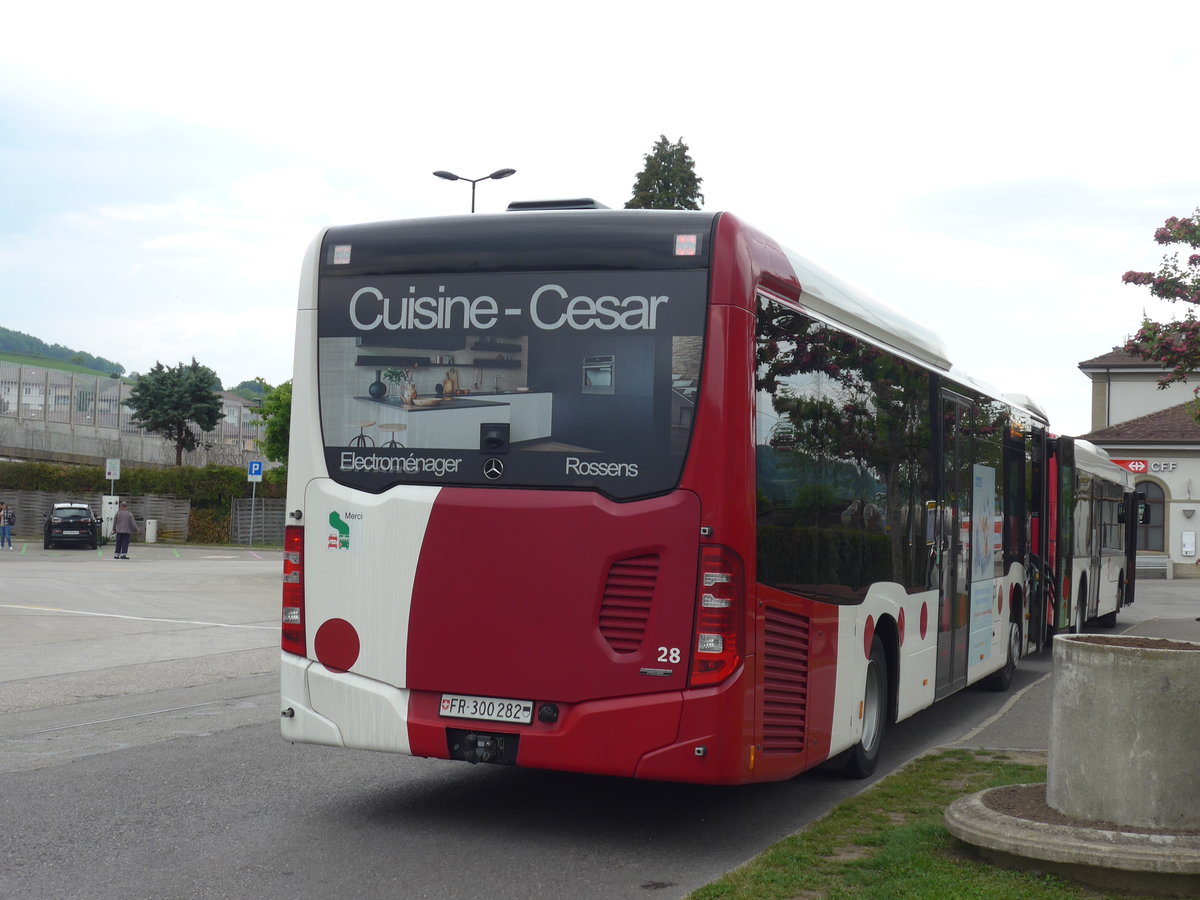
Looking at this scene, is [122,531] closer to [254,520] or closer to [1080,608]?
[254,520]

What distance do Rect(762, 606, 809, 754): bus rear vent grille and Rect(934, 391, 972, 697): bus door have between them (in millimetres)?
3086

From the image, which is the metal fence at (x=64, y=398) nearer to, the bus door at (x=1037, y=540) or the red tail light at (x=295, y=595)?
the bus door at (x=1037, y=540)

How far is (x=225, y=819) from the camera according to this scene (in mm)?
6953

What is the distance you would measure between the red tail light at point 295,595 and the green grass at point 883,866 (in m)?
2.55

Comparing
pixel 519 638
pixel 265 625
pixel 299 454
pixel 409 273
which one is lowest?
pixel 265 625

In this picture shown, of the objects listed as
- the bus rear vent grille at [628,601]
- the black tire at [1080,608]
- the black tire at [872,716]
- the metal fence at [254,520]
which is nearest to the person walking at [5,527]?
the metal fence at [254,520]

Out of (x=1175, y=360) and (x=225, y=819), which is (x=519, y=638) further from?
(x=1175, y=360)

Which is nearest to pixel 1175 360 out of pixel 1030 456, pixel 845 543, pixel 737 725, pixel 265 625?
pixel 1030 456

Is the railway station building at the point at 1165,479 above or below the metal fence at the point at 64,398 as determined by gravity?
below

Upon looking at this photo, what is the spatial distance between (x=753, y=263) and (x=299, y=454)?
248 centimetres

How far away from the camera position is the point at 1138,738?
577 cm

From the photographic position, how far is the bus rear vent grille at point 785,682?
6.48 metres

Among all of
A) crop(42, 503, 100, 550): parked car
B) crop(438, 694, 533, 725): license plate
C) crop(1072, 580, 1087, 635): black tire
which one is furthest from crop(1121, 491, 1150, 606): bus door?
crop(42, 503, 100, 550): parked car

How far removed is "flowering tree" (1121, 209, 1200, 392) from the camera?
21.4 meters
